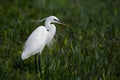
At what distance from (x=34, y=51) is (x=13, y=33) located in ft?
4.58

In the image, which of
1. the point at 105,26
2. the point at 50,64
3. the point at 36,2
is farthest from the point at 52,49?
the point at 36,2

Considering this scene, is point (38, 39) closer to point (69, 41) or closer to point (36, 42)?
point (36, 42)

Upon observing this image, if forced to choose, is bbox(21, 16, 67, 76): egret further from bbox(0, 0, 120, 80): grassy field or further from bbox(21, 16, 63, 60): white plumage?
bbox(0, 0, 120, 80): grassy field

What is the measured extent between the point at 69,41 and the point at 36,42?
43.2 inches

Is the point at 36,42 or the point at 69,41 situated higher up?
the point at 69,41

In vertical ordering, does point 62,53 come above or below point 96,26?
below

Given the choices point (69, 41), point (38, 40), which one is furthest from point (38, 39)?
point (69, 41)

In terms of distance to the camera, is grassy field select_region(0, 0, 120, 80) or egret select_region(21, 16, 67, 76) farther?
egret select_region(21, 16, 67, 76)

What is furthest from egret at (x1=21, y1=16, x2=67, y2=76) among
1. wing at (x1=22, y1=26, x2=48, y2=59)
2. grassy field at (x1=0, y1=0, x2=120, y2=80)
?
grassy field at (x1=0, y1=0, x2=120, y2=80)

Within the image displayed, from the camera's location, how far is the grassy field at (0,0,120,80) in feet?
19.2

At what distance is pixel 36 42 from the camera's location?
6.34 meters

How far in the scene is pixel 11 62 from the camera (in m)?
6.50

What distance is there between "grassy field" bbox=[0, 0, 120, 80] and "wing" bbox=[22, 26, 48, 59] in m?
0.21

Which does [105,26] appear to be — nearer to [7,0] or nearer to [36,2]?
[36,2]
